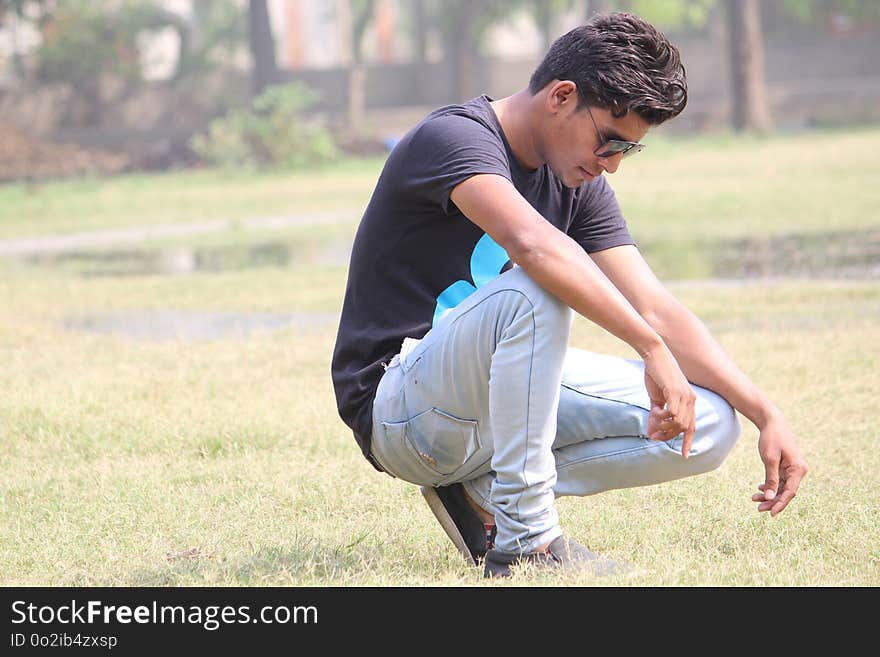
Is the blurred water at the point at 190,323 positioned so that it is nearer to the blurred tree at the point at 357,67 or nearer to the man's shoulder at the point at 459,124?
the man's shoulder at the point at 459,124

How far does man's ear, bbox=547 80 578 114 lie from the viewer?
131 inches

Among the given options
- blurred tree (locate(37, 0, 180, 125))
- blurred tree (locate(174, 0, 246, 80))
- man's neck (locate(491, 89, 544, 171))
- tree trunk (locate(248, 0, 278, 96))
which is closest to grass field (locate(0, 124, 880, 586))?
man's neck (locate(491, 89, 544, 171))

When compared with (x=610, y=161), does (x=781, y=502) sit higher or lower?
lower

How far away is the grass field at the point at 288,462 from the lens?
3736mm

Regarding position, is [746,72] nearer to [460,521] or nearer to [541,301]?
[460,521]

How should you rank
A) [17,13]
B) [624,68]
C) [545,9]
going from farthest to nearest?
[545,9], [17,13], [624,68]

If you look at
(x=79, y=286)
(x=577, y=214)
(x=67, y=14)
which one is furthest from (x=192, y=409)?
(x=67, y=14)

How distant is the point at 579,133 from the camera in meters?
3.37

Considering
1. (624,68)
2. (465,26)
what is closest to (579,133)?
(624,68)

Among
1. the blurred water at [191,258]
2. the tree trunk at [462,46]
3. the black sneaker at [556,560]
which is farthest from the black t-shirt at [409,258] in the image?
the tree trunk at [462,46]

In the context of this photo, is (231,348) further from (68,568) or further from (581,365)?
(581,365)

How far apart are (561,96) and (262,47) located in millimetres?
30724

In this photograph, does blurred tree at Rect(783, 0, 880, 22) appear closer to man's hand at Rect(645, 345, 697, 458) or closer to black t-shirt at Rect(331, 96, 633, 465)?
black t-shirt at Rect(331, 96, 633, 465)
